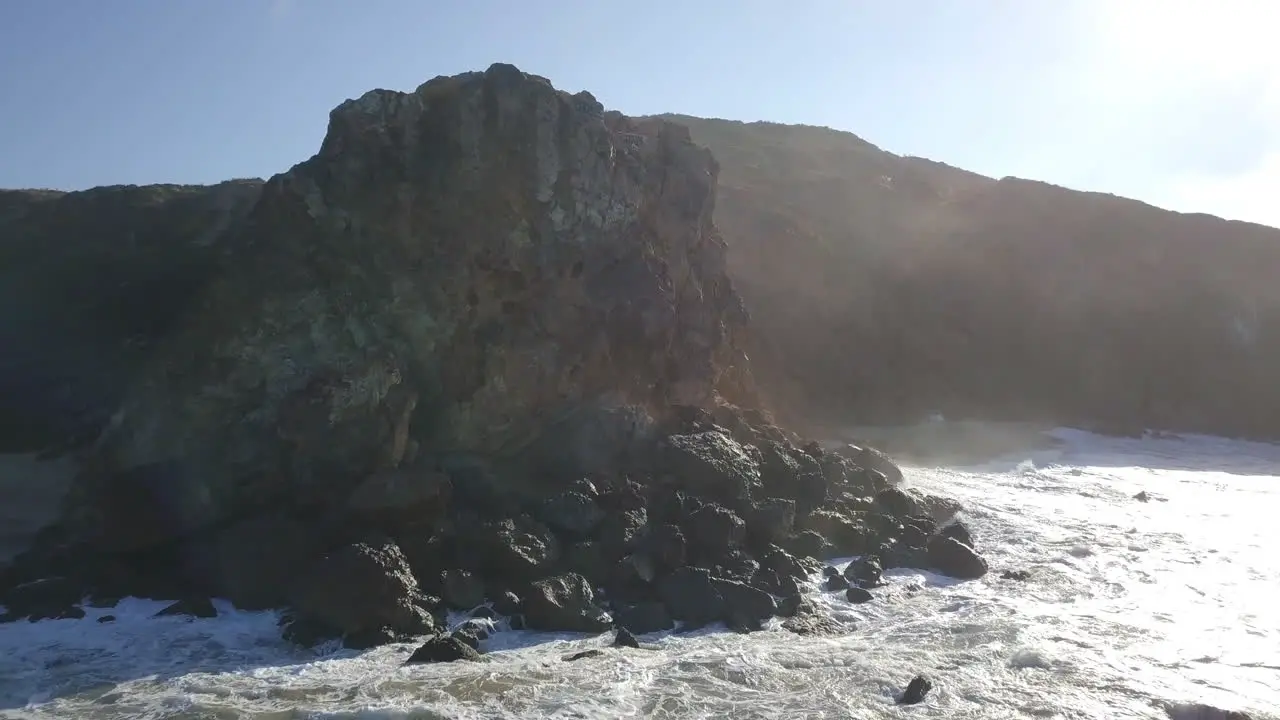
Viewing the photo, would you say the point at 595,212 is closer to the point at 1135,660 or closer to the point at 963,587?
the point at 963,587

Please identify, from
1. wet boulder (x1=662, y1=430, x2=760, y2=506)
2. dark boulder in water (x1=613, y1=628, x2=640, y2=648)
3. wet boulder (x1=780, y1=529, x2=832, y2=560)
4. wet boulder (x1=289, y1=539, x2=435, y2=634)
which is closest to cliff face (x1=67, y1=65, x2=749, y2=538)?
wet boulder (x1=662, y1=430, x2=760, y2=506)

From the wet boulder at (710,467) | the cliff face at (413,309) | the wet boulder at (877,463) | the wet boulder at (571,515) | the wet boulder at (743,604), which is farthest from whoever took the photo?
the wet boulder at (877,463)

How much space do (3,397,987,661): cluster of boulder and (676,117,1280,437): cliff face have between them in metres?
15.0

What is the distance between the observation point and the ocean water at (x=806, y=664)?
11.0 meters

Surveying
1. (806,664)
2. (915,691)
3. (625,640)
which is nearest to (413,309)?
(625,640)

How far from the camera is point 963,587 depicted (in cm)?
1645

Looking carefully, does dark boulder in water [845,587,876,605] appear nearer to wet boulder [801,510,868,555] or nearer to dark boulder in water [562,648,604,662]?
wet boulder [801,510,868,555]

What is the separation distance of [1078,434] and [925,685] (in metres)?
27.7

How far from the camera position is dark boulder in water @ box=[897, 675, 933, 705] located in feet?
36.5

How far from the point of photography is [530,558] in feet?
49.1

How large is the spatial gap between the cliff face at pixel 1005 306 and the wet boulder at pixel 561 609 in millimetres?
19251

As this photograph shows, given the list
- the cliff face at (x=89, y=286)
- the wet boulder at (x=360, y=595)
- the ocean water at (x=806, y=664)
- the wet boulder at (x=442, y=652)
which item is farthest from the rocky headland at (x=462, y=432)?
the cliff face at (x=89, y=286)

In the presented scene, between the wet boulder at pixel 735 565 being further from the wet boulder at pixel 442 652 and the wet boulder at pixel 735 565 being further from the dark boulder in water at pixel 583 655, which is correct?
Answer: the wet boulder at pixel 442 652

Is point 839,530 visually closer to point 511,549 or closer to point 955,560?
point 955,560
